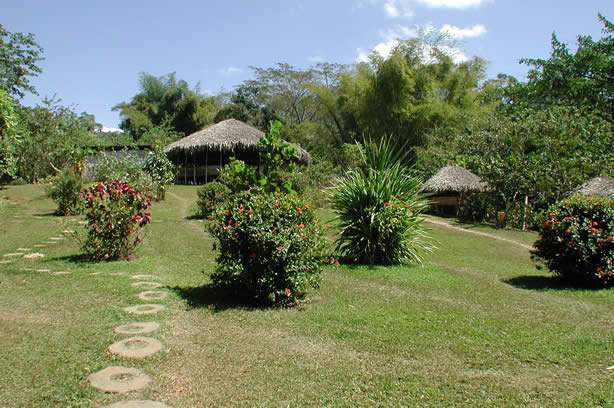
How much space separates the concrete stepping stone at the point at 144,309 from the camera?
14.7 ft

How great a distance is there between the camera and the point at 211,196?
502 inches

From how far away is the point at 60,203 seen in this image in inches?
504

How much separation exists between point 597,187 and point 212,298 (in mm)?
17694

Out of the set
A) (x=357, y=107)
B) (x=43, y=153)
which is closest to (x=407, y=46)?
(x=357, y=107)

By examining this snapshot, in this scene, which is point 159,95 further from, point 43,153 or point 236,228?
point 236,228

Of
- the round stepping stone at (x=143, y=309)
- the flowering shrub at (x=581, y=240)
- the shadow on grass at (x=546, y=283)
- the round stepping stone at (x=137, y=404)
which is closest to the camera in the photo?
the round stepping stone at (x=137, y=404)

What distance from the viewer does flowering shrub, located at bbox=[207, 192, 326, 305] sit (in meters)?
4.72

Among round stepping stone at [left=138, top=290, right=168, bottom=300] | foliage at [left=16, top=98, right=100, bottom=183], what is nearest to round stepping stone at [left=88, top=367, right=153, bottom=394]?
round stepping stone at [left=138, top=290, right=168, bottom=300]

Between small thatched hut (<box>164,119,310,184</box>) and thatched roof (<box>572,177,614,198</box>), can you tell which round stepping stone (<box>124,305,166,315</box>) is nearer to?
thatched roof (<box>572,177,614,198</box>)

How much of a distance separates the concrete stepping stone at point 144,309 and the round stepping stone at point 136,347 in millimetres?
717

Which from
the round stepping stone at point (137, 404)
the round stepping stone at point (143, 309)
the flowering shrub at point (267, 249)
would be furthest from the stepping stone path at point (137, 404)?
the flowering shrub at point (267, 249)

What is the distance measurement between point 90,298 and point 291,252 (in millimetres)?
2250

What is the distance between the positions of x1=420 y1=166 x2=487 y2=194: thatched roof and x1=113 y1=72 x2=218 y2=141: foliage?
2340 cm

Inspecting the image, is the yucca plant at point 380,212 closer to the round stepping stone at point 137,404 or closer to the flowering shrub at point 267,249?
the flowering shrub at point 267,249
